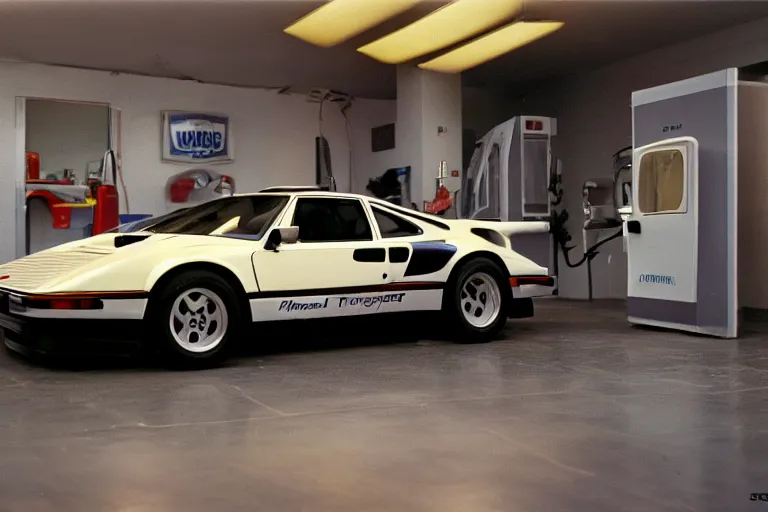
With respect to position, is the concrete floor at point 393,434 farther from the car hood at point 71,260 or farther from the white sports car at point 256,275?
the car hood at point 71,260

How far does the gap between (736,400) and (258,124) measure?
944cm

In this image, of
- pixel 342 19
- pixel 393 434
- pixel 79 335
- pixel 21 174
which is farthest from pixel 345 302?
pixel 21 174

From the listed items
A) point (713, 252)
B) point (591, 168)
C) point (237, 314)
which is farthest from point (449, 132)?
point (237, 314)

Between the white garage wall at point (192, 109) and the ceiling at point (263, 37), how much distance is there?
22 cm

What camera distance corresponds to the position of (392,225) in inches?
253

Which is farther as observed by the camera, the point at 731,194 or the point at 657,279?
the point at 657,279

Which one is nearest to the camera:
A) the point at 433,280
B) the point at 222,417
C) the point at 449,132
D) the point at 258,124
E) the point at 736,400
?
the point at 222,417

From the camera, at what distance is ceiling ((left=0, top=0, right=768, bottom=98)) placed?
8.89 metres

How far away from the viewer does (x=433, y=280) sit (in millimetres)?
6383

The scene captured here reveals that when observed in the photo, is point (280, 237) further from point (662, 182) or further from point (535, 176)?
point (535, 176)

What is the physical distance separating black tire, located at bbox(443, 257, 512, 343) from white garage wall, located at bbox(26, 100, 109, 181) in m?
6.75

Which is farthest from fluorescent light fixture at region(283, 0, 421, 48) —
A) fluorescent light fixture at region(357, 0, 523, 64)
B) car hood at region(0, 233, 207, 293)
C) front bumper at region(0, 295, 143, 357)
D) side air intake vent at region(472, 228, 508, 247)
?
front bumper at region(0, 295, 143, 357)

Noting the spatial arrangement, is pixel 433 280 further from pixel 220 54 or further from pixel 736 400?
pixel 220 54

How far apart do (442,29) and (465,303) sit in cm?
375
